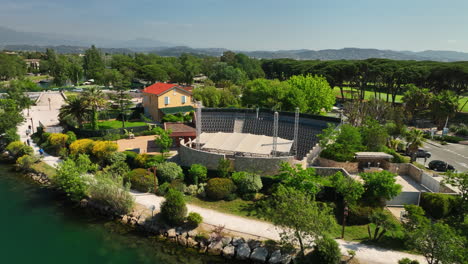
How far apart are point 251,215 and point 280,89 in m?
29.3

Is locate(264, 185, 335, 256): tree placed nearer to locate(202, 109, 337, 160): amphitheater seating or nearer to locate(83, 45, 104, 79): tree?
locate(202, 109, 337, 160): amphitheater seating

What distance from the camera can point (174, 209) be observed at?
910 inches

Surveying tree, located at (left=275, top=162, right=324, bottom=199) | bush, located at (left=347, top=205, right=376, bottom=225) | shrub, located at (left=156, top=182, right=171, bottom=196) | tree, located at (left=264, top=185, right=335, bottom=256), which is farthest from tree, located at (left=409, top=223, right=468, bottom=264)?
shrub, located at (left=156, top=182, right=171, bottom=196)

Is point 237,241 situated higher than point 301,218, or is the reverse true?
point 301,218

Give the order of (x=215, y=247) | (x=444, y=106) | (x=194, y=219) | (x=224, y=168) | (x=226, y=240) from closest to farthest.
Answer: (x=215, y=247), (x=226, y=240), (x=194, y=219), (x=224, y=168), (x=444, y=106)

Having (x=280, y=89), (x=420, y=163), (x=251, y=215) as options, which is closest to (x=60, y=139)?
(x=251, y=215)

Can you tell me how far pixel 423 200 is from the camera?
24625mm

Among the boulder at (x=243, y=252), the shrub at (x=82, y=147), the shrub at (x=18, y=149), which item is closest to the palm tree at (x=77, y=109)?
the shrub at (x=18, y=149)

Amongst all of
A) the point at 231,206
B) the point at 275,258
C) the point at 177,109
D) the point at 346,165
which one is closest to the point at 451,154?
the point at 346,165

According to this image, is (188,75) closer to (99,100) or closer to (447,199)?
(99,100)

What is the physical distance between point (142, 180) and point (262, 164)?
455 inches

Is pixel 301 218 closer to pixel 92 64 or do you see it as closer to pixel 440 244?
pixel 440 244

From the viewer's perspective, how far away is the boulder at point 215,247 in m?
21.4

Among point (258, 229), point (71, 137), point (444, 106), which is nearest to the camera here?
point (258, 229)
